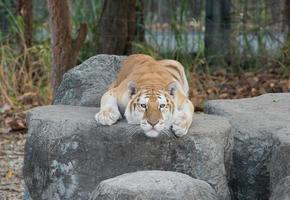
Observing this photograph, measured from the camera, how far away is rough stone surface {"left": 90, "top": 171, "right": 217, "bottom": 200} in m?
4.36

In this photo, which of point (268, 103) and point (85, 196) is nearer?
point (85, 196)

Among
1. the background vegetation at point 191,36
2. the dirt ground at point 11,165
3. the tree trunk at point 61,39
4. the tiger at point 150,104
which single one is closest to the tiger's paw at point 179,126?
the tiger at point 150,104

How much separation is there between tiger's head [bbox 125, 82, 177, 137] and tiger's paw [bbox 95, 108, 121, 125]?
3.6 inches

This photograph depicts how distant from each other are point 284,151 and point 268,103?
62.0 inches

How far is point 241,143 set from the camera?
5.68 meters

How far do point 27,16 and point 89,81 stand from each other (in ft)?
12.5

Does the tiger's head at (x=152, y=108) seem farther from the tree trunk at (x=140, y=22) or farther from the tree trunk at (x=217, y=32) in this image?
the tree trunk at (x=217, y=32)

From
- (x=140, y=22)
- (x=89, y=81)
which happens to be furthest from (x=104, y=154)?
(x=140, y=22)

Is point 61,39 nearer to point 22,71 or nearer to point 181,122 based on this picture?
point 22,71

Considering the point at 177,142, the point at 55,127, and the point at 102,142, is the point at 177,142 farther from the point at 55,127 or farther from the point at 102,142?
the point at 55,127

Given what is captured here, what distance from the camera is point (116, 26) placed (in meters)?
10.0

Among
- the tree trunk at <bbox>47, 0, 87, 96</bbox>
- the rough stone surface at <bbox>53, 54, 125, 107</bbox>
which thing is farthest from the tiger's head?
the tree trunk at <bbox>47, 0, 87, 96</bbox>

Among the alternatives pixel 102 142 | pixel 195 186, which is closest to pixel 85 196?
pixel 102 142

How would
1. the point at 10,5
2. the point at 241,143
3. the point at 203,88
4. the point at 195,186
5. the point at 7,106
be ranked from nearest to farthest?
1. the point at 195,186
2. the point at 241,143
3. the point at 7,106
4. the point at 203,88
5. the point at 10,5
